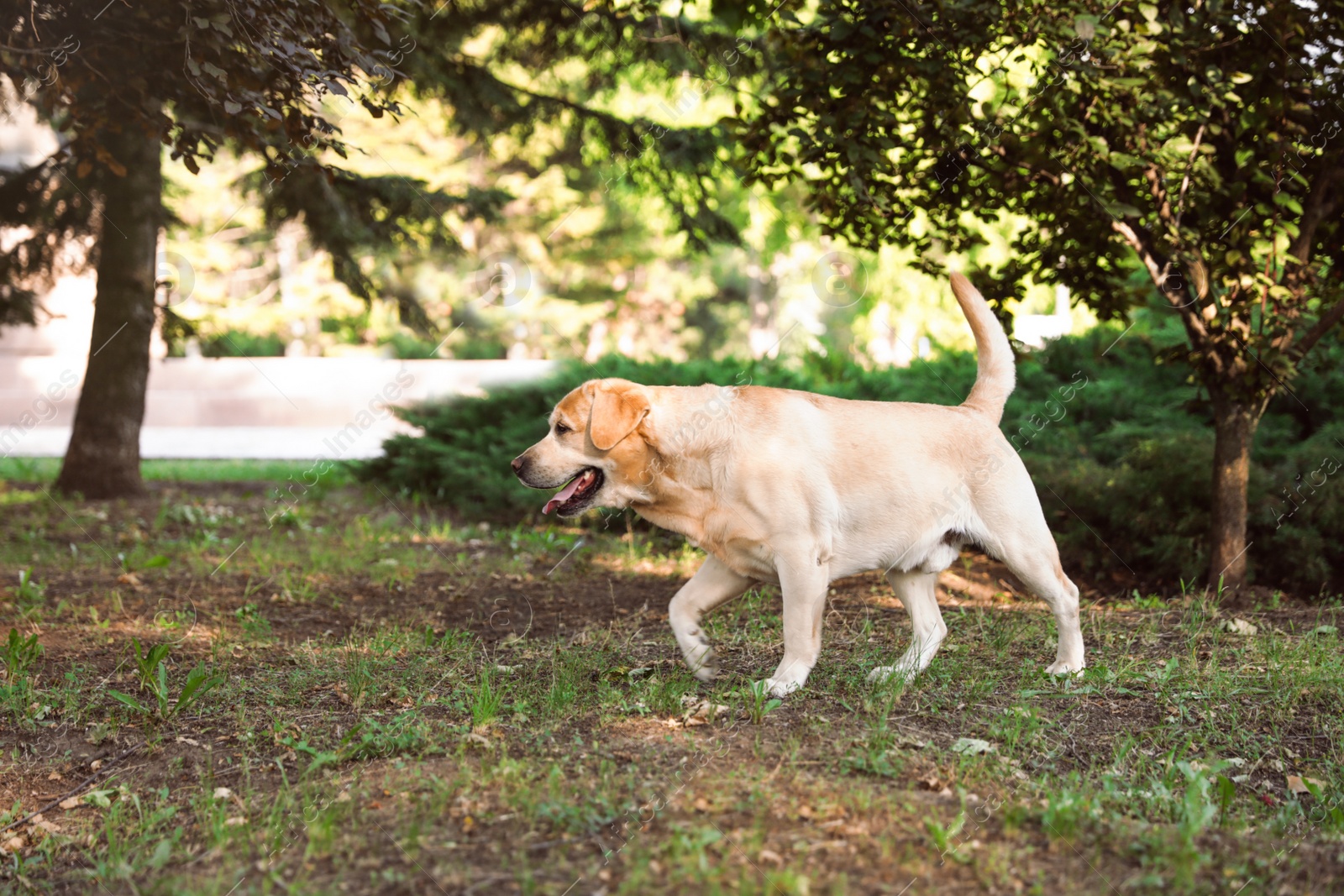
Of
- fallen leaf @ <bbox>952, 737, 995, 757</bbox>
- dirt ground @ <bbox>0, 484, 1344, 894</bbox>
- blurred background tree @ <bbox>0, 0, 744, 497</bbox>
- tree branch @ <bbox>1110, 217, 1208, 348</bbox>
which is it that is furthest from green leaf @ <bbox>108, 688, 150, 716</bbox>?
tree branch @ <bbox>1110, 217, 1208, 348</bbox>

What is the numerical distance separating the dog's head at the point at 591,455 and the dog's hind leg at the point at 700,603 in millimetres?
483

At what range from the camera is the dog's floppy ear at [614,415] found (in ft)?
15.2

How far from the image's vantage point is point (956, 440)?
5000 millimetres

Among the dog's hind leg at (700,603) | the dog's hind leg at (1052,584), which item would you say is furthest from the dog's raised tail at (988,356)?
the dog's hind leg at (700,603)

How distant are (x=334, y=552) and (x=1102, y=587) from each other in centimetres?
556

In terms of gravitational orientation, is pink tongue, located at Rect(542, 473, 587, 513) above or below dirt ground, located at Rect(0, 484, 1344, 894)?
above

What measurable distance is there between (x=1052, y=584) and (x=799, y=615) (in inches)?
51.2

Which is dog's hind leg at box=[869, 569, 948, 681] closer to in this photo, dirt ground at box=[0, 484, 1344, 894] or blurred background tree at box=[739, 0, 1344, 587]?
dirt ground at box=[0, 484, 1344, 894]

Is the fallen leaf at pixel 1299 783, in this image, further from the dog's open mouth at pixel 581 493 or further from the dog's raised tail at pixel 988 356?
the dog's open mouth at pixel 581 493

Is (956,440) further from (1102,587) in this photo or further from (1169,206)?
(1102,587)

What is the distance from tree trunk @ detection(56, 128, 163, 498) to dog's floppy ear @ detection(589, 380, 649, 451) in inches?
292

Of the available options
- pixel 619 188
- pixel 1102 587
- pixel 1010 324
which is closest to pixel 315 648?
pixel 1010 324

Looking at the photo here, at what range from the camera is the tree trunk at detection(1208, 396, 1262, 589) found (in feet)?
21.2

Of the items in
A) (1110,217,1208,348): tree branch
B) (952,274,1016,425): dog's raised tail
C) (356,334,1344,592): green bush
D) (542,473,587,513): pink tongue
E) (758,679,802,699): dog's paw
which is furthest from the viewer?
(356,334,1344,592): green bush
